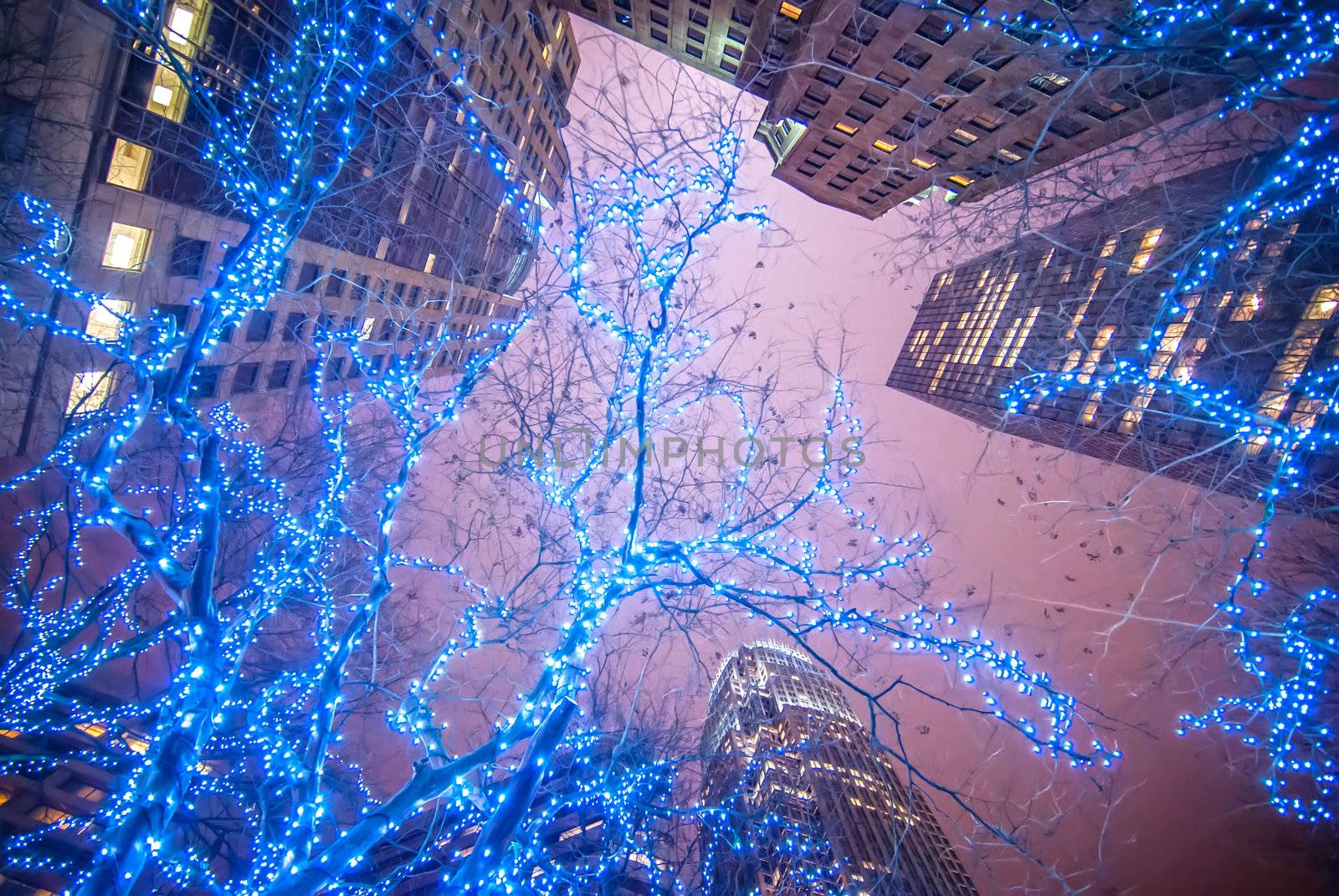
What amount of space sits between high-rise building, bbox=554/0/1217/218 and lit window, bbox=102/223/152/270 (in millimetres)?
15905

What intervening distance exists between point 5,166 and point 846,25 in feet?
70.3

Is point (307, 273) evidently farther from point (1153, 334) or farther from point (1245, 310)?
point (1245, 310)

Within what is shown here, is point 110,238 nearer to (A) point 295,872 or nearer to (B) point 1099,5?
(A) point 295,872

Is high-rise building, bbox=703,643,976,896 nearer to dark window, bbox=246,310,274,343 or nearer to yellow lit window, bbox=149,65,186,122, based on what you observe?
dark window, bbox=246,310,274,343

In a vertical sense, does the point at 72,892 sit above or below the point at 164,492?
above

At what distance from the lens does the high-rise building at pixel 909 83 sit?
18.1 meters

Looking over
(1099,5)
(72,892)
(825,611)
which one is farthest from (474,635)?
(1099,5)

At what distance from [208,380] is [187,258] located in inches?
153

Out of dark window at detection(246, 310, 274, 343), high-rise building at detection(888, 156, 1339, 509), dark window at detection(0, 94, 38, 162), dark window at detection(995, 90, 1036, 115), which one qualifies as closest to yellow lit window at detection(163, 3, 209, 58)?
dark window at detection(0, 94, 38, 162)

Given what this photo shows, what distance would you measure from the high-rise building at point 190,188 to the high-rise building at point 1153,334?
30.4 ft

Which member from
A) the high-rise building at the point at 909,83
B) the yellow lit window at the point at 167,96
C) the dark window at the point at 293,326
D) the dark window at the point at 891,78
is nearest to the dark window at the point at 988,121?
the high-rise building at the point at 909,83

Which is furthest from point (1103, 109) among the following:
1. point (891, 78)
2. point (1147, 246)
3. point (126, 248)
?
point (126, 248)

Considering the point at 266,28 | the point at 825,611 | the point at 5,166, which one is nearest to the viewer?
the point at 825,611

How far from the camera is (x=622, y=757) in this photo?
11.8 metres
